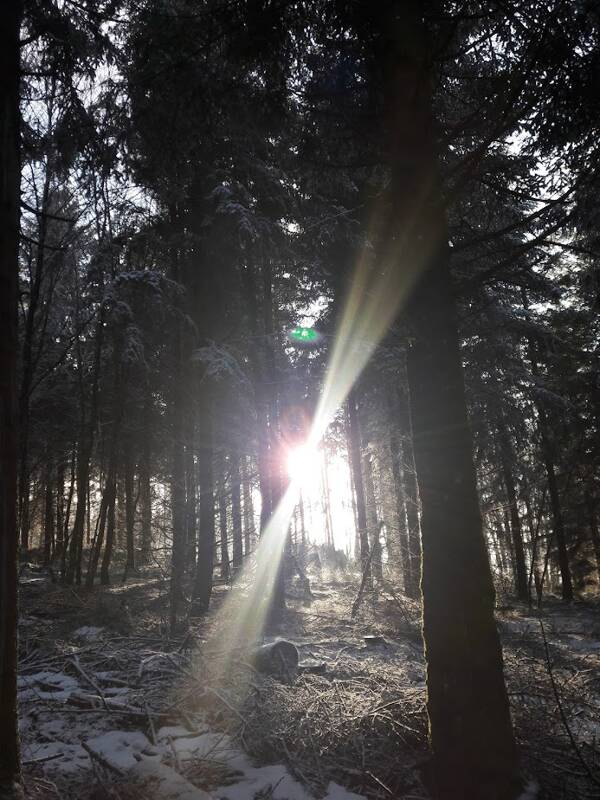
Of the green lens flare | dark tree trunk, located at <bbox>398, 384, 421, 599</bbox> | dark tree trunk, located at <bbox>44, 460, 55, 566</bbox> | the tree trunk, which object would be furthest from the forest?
dark tree trunk, located at <bbox>44, 460, 55, 566</bbox>

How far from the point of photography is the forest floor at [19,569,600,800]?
3596 mm

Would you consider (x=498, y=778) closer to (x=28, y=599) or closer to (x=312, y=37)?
(x=312, y=37)

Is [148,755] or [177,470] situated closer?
[148,755]

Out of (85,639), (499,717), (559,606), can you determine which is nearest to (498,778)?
(499,717)

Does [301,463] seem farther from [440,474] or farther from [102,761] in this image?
[102,761]

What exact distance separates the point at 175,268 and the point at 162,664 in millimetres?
9095

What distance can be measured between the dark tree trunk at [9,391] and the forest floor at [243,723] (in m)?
0.44

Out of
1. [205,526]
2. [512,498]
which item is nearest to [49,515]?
[205,526]

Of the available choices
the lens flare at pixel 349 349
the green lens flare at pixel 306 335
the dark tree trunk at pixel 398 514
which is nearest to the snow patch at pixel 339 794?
the lens flare at pixel 349 349

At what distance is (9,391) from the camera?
130 inches

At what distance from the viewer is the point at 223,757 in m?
4.01

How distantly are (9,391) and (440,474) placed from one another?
130 inches

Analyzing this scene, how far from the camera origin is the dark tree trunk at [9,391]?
9.99ft

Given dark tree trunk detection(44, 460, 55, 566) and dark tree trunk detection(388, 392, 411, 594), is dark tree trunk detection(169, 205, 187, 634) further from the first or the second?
dark tree trunk detection(44, 460, 55, 566)
